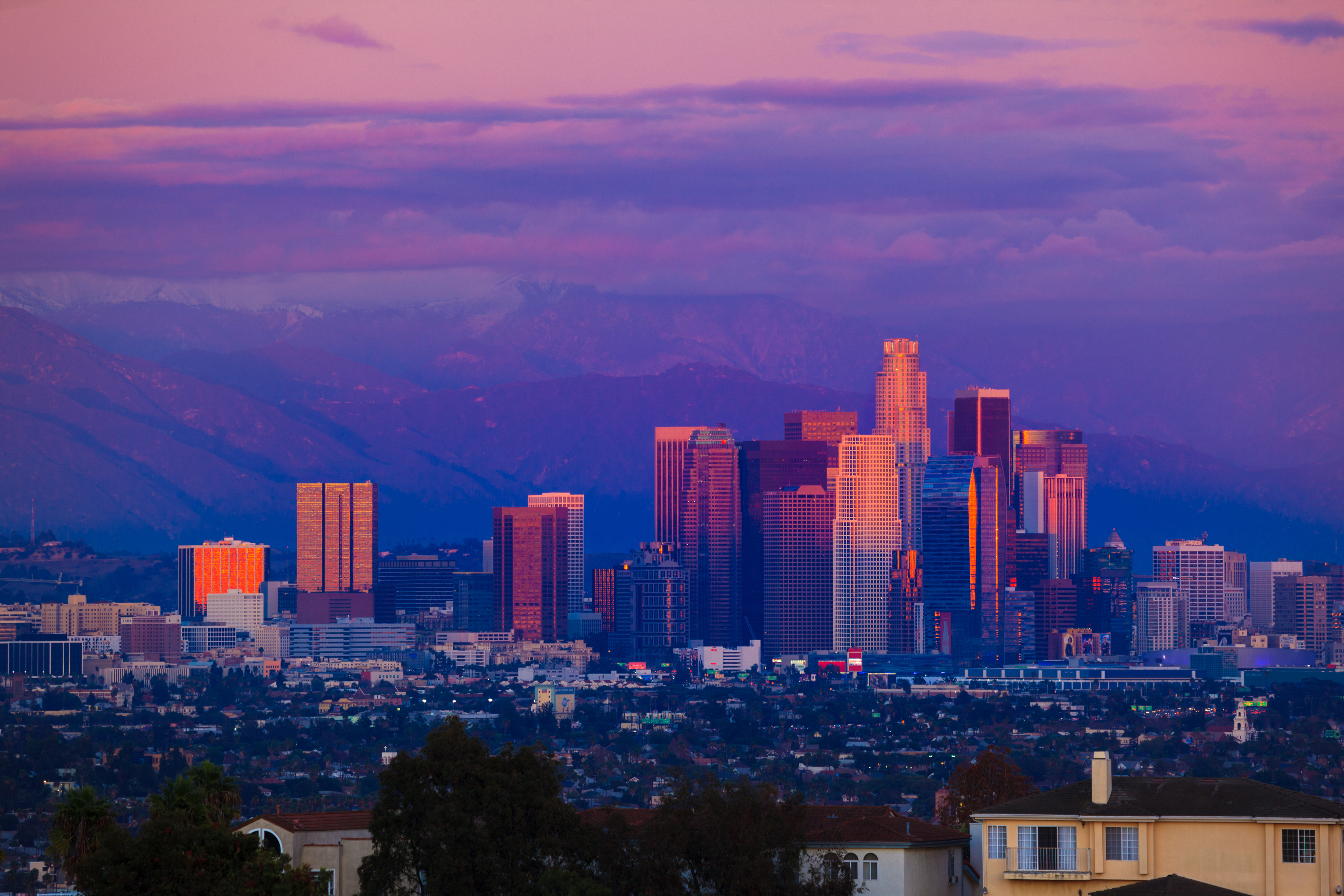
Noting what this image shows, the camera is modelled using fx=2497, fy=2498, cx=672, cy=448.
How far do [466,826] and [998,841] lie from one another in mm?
13648

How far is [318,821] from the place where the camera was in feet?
224

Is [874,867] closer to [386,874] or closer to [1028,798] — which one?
[1028,798]

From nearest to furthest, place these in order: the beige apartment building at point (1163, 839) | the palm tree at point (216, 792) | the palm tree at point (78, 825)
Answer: the beige apartment building at point (1163, 839) → the palm tree at point (78, 825) → the palm tree at point (216, 792)

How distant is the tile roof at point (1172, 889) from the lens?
52.7 m

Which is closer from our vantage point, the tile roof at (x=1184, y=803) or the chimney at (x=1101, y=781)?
the tile roof at (x=1184, y=803)

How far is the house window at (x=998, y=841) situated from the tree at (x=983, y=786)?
71.2 ft

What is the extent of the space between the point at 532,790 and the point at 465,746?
7.01 feet

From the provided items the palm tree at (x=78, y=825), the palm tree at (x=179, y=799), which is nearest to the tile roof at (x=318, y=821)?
→ the palm tree at (x=179, y=799)

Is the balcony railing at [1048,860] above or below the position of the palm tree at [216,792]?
below

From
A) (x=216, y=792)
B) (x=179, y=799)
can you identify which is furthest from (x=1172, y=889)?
(x=216, y=792)

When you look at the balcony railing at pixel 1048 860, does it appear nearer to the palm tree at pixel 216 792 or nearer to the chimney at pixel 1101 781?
the chimney at pixel 1101 781

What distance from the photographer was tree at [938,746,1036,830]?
83250mm

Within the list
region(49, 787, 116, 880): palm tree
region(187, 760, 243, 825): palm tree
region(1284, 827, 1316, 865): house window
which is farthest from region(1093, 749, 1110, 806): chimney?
region(49, 787, 116, 880): palm tree

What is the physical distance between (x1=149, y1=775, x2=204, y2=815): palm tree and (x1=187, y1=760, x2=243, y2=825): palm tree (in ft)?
2.76
